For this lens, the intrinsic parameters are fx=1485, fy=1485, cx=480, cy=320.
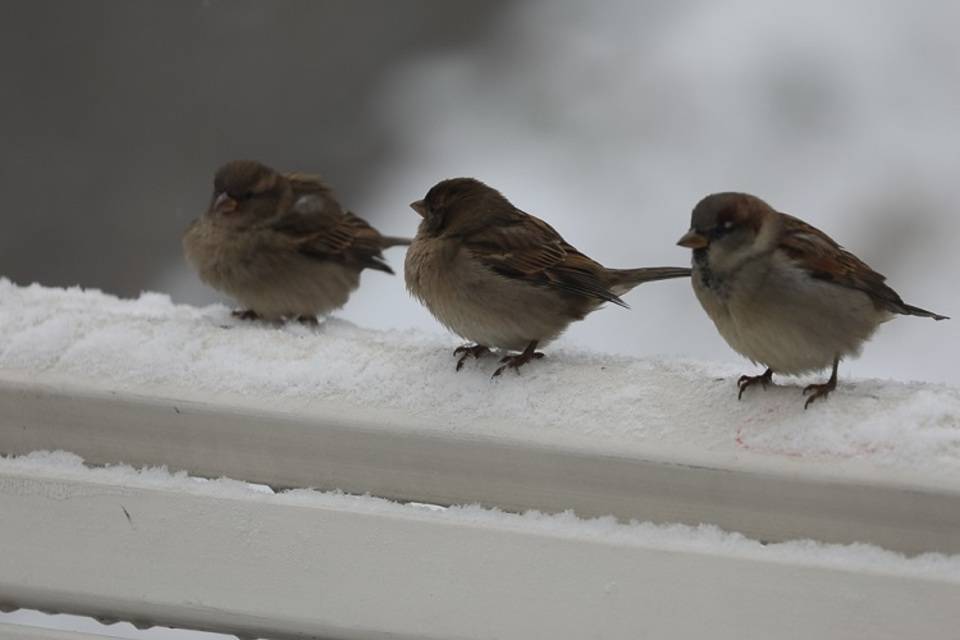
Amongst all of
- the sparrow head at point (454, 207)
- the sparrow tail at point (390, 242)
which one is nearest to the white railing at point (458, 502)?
the sparrow head at point (454, 207)

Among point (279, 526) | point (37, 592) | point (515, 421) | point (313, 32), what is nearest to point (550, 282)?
point (515, 421)

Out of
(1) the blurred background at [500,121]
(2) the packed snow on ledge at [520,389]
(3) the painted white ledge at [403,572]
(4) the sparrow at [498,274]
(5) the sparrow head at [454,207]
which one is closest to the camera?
(3) the painted white ledge at [403,572]

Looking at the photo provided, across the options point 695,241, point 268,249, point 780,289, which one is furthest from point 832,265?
point 268,249

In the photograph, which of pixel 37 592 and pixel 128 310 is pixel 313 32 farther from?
pixel 37 592

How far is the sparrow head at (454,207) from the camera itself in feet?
8.82

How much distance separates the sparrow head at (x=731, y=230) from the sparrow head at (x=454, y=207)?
50 centimetres

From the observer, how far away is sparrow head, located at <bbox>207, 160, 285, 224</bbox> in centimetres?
349

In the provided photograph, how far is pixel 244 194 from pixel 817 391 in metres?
1.83

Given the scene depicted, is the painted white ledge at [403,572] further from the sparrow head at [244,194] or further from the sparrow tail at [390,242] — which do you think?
the sparrow tail at [390,242]

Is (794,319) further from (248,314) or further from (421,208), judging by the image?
(248,314)

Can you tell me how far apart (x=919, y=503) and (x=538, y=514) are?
0.46 meters

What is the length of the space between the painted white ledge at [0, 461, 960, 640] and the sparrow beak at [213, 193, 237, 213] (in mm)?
1576

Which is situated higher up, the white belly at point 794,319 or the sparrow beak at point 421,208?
the sparrow beak at point 421,208

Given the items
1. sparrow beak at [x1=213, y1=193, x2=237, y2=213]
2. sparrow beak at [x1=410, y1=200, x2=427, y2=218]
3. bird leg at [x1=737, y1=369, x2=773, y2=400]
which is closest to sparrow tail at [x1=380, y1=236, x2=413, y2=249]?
sparrow beak at [x1=213, y1=193, x2=237, y2=213]
